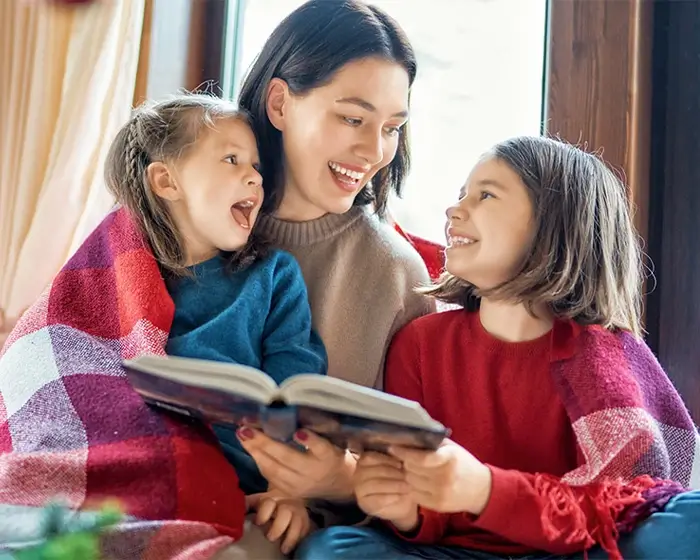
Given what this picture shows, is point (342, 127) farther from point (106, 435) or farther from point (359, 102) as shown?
point (106, 435)

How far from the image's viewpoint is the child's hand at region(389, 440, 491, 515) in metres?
0.97

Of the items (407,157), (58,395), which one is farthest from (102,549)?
(407,157)

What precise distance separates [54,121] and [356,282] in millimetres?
760

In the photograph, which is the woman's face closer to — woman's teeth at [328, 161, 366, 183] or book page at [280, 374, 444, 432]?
woman's teeth at [328, 161, 366, 183]

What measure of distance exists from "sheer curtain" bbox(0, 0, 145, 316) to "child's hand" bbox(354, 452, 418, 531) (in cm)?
87

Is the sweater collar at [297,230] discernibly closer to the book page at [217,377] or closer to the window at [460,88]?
the window at [460,88]

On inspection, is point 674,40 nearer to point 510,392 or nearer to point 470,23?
point 470,23

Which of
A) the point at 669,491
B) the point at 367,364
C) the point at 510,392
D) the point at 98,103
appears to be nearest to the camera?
the point at 669,491

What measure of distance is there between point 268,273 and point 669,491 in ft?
2.17

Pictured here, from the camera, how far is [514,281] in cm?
126

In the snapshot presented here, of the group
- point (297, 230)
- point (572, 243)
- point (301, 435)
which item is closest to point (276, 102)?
point (297, 230)

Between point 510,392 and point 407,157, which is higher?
point 407,157

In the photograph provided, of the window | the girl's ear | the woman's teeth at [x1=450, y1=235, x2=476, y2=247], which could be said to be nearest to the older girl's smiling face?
the woman's teeth at [x1=450, y1=235, x2=476, y2=247]

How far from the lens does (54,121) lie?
1718 mm
